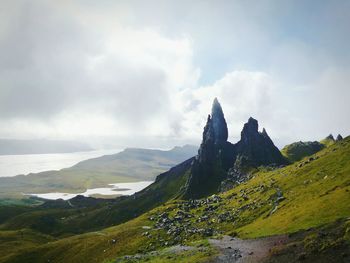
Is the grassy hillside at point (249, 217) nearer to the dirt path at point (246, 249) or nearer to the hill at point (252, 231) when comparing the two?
the hill at point (252, 231)

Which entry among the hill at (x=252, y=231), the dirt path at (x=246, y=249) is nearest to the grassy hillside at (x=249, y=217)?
the hill at (x=252, y=231)

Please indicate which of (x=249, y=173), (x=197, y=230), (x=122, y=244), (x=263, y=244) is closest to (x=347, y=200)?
(x=263, y=244)

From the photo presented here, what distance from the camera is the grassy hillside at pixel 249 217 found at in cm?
7261

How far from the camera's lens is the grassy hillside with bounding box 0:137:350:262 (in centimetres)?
7261

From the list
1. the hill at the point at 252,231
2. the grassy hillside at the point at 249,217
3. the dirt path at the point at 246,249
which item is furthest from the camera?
the grassy hillside at the point at 249,217

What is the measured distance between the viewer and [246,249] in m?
61.2

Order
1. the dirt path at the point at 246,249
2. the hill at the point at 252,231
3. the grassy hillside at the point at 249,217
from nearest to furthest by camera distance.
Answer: the hill at the point at 252,231, the dirt path at the point at 246,249, the grassy hillside at the point at 249,217

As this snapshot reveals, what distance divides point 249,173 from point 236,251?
470 feet

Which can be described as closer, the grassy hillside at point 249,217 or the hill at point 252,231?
the hill at point 252,231

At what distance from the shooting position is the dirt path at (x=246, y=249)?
54.6 m

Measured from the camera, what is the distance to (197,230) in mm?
95312

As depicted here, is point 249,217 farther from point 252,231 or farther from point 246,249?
point 246,249

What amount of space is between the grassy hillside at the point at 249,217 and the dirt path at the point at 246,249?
14.1ft

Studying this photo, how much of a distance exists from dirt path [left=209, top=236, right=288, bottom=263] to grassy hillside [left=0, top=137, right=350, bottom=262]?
429 centimetres
